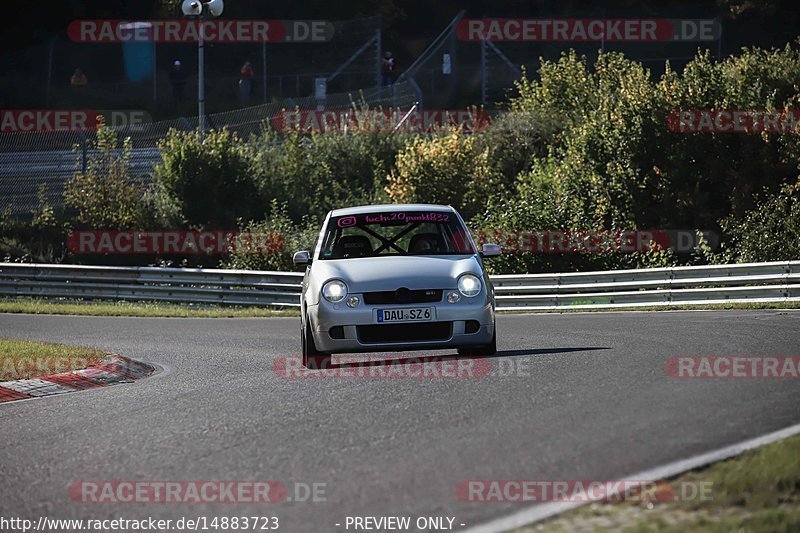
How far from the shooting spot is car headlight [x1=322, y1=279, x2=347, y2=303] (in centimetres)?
1192

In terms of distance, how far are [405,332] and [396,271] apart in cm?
63

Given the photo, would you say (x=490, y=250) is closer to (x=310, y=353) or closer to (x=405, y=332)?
(x=405, y=332)

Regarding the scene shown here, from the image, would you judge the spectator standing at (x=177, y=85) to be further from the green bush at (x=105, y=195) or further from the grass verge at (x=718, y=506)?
the grass verge at (x=718, y=506)

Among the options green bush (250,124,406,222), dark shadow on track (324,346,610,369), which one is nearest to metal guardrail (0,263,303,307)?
green bush (250,124,406,222)

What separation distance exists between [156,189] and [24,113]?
9236 millimetres

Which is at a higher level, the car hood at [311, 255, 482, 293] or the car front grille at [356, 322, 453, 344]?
the car hood at [311, 255, 482, 293]

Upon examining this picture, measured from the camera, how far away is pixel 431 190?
121 ft

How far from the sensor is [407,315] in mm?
11773

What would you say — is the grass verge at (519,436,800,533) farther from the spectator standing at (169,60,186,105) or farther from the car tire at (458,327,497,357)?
the spectator standing at (169,60,186,105)

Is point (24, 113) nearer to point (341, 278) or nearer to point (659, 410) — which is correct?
point (341, 278)

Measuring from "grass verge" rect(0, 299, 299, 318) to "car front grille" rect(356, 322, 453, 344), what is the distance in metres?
14.0

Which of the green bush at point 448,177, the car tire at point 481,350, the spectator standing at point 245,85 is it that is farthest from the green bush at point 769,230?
the spectator standing at point 245,85

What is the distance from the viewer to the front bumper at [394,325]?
11.8 metres

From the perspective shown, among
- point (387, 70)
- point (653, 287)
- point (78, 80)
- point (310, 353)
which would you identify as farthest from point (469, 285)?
point (78, 80)
